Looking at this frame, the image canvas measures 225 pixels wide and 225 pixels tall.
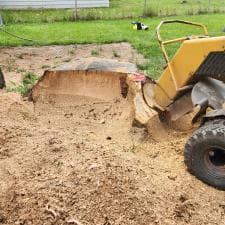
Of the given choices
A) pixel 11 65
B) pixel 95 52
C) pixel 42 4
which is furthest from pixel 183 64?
pixel 42 4

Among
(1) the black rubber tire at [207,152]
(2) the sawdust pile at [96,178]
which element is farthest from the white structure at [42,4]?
(1) the black rubber tire at [207,152]

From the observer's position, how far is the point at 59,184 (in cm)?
504

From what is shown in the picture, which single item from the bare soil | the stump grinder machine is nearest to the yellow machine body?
the stump grinder machine

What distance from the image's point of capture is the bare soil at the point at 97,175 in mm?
4703

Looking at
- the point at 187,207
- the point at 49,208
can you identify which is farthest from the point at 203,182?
the point at 49,208

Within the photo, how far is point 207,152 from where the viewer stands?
5.42m

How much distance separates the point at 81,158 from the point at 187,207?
3.94 feet

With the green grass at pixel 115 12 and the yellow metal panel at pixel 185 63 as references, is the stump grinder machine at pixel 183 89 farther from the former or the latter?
the green grass at pixel 115 12

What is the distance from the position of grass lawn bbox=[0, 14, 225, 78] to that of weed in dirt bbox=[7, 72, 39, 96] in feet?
9.42

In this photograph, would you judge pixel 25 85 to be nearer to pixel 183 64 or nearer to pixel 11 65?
pixel 11 65

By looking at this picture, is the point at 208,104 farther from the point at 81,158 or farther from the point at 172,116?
the point at 81,158

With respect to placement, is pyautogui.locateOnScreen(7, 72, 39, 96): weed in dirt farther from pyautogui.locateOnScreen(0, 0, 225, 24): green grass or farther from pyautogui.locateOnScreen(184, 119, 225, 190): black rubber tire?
pyautogui.locateOnScreen(0, 0, 225, 24): green grass

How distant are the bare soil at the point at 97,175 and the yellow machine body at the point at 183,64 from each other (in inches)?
13.6

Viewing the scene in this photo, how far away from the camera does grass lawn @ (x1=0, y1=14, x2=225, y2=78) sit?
14.5 m
